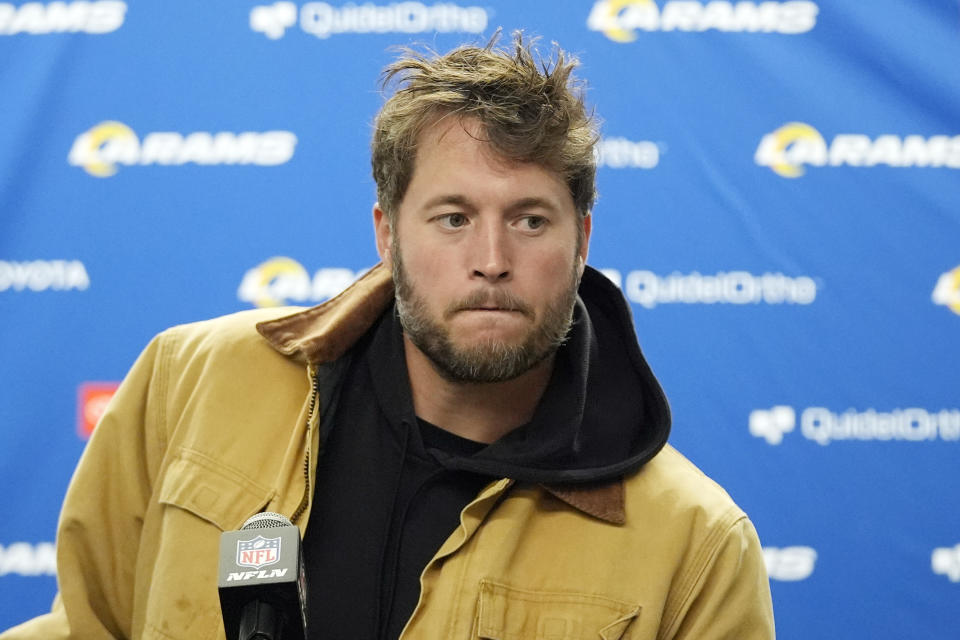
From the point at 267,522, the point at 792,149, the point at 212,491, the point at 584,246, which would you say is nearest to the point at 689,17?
the point at 792,149

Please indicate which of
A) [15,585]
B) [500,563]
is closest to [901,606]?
[500,563]

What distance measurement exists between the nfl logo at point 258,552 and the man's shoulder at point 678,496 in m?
0.73

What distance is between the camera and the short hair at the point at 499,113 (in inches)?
62.5

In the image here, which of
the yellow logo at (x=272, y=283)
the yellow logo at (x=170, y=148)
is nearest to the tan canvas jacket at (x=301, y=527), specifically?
the yellow logo at (x=272, y=283)

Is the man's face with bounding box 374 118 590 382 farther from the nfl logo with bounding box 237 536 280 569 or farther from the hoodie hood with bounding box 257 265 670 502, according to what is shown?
the nfl logo with bounding box 237 536 280 569

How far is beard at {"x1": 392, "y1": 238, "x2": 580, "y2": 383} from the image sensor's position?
153 centimetres

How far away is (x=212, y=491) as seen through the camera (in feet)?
5.05

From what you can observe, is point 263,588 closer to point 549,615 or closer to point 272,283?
point 549,615

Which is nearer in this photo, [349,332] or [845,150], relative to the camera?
[349,332]

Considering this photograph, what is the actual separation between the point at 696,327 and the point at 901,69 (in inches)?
31.5

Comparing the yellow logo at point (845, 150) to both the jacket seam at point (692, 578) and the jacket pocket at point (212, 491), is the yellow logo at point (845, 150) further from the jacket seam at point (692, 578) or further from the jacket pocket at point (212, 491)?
the jacket pocket at point (212, 491)

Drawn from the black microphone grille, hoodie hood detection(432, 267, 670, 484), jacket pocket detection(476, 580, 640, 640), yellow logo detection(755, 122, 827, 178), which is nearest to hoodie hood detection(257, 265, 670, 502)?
hoodie hood detection(432, 267, 670, 484)

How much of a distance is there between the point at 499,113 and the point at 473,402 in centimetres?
43

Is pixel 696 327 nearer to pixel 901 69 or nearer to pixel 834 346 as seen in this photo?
pixel 834 346
